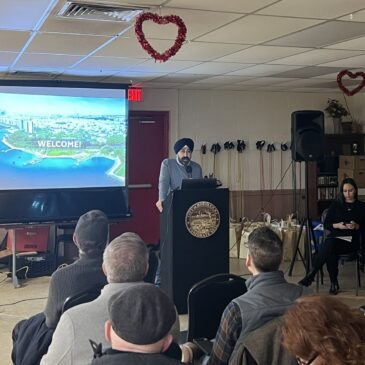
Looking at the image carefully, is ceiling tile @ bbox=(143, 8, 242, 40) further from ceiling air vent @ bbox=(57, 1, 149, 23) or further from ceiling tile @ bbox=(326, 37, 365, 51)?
ceiling tile @ bbox=(326, 37, 365, 51)

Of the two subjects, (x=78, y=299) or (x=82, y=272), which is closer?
(x=78, y=299)

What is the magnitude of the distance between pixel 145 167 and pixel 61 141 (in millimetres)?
1773

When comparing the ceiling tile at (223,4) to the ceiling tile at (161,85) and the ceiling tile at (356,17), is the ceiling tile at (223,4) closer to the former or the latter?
the ceiling tile at (356,17)

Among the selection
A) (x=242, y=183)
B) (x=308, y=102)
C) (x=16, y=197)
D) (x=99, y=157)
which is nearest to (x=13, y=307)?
(x=16, y=197)

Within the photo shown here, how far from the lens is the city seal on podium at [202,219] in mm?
4756

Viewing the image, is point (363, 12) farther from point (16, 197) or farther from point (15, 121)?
point (16, 197)

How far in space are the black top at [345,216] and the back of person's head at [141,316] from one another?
4594 mm

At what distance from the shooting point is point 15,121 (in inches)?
262

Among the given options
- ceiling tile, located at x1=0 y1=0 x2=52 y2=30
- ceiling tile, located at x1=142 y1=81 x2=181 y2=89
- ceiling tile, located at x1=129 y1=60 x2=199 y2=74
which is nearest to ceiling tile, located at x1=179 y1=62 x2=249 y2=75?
ceiling tile, located at x1=129 y1=60 x2=199 y2=74

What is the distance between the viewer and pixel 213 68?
21.5 ft

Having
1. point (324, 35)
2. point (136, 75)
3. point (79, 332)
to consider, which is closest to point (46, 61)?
point (136, 75)

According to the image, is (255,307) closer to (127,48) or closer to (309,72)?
(127,48)

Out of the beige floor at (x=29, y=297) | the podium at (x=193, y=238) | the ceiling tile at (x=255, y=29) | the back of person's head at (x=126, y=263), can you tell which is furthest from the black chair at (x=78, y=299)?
the ceiling tile at (x=255, y=29)

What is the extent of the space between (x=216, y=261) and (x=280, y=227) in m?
2.88
